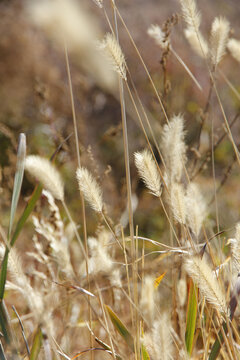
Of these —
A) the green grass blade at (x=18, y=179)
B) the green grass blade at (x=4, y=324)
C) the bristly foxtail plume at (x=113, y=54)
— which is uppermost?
the bristly foxtail plume at (x=113, y=54)

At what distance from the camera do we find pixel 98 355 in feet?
3.65

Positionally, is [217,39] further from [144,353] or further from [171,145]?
[144,353]

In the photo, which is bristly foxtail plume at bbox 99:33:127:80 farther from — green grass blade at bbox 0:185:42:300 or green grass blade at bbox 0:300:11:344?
green grass blade at bbox 0:300:11:344

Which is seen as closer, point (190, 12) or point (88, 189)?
point (88, 189)

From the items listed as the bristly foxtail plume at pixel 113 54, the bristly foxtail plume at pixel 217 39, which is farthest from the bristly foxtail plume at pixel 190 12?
the bristly foxtail plume at pixel 113 54

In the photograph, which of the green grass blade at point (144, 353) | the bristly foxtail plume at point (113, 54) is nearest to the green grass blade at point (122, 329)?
the green grass blade at point (144, 353)

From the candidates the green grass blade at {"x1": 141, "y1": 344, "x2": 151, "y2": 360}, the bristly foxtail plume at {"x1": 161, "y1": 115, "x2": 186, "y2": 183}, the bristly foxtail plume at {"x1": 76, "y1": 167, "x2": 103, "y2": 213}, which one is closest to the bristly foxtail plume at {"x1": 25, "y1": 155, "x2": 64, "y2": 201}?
the bristly foxtail plume at {"x1": 76, "y1": 167, "x2": 103, "y2": 213}

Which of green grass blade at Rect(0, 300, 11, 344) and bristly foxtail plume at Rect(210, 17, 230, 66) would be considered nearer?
green grass blade at Rect(0, 300, 11, 344)

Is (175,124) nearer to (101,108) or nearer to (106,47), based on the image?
(106,47)

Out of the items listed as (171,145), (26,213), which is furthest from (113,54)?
(26,213)

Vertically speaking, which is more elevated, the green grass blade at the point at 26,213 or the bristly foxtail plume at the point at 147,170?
the bristly foxtail plume at the point at 147,170

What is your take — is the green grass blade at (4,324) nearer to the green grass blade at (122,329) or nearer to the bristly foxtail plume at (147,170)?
the green grass blade at (122,329)

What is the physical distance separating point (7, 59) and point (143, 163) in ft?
10.5

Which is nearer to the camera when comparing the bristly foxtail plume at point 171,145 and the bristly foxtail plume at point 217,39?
the bristly foxtail plume at point 171,145
